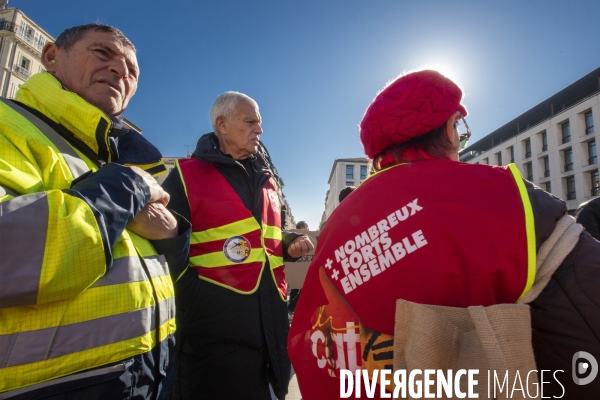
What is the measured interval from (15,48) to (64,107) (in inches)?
1614

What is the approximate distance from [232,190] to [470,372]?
5.30 ft

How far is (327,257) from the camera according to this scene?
107cm

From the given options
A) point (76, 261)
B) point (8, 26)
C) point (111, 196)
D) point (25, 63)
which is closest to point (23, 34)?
point (8, 26)

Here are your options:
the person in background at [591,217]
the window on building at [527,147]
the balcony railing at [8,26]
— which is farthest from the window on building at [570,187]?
the balcony railing at [8,26]

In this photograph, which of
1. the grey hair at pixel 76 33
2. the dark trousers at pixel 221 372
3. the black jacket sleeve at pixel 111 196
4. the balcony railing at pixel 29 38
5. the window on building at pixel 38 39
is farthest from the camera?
the window on building at pixel 38 39

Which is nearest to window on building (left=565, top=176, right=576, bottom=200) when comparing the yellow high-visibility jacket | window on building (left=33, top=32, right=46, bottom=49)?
the yellow high-visibility jacket

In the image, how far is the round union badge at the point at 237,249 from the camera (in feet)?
6.28

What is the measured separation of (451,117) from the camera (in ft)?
3.67

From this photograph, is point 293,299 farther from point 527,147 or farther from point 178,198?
point 527,147

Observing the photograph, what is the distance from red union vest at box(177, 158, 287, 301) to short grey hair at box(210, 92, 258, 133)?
0.45 m

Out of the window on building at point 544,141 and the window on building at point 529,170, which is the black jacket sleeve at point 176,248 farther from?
the window on building at point 529,170

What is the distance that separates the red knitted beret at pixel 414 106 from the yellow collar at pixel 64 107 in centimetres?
98

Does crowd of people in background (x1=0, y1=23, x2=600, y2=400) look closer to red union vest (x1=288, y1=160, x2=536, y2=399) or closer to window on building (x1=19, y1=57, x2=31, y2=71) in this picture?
red union vest (x1=288, y1=160, x2=536, y2=399)

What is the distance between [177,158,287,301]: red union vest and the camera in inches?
73.8
